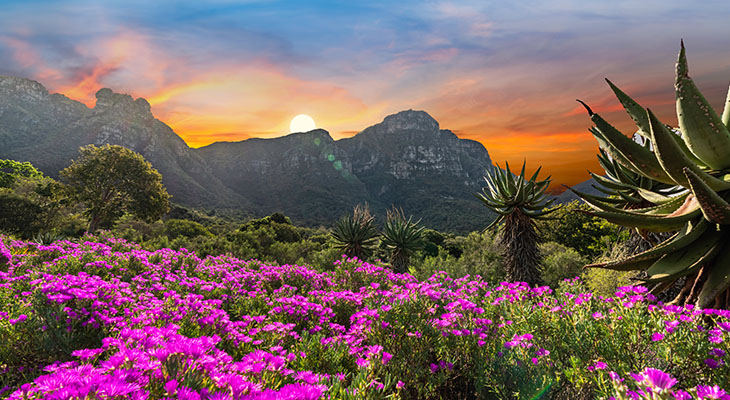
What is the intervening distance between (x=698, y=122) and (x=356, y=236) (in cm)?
1094

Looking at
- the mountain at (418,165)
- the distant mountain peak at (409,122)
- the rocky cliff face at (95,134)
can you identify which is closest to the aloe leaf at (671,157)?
the mountain at (418,165)

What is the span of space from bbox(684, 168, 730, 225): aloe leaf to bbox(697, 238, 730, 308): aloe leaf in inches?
14.0

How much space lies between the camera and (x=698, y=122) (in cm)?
218

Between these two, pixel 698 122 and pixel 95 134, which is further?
pixel 95 134

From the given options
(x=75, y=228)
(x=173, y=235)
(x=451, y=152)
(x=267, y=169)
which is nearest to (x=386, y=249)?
(x=173, y=235)

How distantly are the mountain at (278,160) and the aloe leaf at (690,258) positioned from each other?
69.2 metres

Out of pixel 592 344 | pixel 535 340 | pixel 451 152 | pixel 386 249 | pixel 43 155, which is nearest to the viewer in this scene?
pixel 592 344

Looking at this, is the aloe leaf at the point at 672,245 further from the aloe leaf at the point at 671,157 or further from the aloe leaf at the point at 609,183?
the aloe leaf at the point at 609,183

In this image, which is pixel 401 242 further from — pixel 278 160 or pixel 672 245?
pixel 278 160

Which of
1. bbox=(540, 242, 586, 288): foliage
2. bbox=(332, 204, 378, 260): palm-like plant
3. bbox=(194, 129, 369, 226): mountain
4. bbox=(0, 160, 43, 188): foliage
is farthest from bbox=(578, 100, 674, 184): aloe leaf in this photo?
bbox=(194, 129, 369, 226): mountain

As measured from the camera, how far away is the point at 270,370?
2129mm

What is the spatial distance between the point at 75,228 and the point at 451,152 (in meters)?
164

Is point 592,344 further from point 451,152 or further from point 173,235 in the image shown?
point 451,152

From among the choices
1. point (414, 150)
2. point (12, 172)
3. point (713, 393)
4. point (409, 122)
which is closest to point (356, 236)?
point (713, 393)
